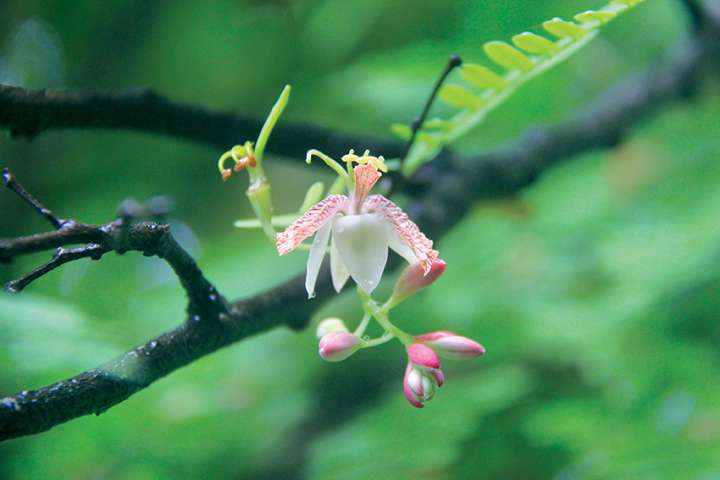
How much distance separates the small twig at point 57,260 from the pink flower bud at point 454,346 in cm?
29

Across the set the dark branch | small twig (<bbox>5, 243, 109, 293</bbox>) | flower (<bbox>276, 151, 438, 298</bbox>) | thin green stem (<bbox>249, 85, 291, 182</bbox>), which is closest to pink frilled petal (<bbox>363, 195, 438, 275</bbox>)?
flower (<bbox>276, 151, 438, 298</bbox>)

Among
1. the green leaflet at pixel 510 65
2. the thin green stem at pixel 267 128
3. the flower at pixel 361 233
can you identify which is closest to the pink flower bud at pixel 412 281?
the flower at pixel 361 233

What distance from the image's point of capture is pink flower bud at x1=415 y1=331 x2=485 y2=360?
2.07 feet

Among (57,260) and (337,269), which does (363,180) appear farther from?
(57,260)

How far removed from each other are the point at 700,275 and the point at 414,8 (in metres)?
0.91

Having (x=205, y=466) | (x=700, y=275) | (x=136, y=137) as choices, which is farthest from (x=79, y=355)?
(x=136, y=137)

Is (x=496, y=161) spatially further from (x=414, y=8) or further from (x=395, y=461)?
(x=414, y=8)

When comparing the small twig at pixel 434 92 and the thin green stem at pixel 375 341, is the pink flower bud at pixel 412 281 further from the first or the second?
the small twig at pixel 434 92

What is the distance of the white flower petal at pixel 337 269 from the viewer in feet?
2.09

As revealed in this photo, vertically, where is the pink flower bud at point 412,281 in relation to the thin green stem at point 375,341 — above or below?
above

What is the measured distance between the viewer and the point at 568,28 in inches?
29.5

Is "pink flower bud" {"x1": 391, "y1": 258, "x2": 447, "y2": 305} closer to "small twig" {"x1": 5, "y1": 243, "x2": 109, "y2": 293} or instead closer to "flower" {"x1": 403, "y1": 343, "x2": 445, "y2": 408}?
"flower" {"x1": 403, "y1": 343, "x2": 445, "y2": 408}

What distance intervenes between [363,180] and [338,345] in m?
0.14

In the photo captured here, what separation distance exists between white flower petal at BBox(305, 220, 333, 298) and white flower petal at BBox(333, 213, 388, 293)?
0.02 meters
